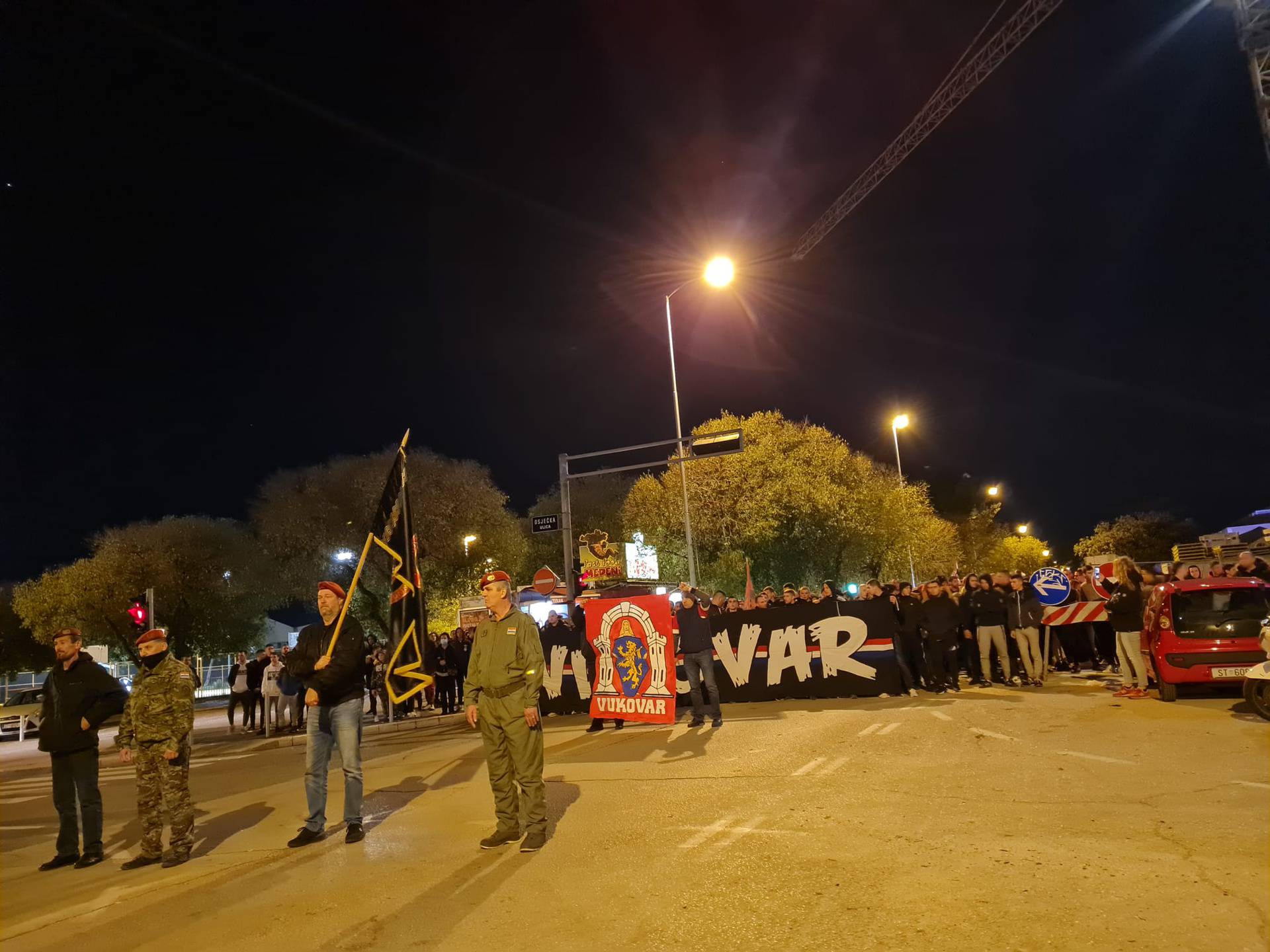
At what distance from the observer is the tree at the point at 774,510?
37.1m

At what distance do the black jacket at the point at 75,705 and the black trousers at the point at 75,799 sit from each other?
0.11 m

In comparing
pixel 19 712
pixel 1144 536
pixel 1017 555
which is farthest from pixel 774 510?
pixel 1144 536

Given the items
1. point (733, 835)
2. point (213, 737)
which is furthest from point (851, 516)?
point (733, 835)

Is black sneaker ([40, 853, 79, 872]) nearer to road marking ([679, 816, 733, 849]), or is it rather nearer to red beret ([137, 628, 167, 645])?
red beret ([137, 628, 167, 645])

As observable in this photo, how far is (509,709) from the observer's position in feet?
20.8

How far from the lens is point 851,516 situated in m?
38.1

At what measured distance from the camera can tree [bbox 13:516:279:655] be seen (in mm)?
42281

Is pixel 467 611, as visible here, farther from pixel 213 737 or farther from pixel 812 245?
pixel 812 245

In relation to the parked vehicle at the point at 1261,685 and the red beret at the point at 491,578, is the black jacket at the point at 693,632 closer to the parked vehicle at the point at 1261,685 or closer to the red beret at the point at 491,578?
the red beret at the point at 491,578

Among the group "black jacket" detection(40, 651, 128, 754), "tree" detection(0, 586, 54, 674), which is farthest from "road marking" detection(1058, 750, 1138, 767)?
"tree" detection(0, 586, 54, 674)

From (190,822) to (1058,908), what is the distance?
6.07 meters

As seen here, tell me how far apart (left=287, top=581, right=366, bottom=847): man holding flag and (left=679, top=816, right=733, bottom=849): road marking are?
2606 mm

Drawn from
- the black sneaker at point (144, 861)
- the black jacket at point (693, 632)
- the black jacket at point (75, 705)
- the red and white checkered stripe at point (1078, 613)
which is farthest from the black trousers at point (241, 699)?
the red and white checkered stripe at point (1078, 613)

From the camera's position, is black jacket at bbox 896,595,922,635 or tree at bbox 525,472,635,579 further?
tree at bbox 525,472,635,579
